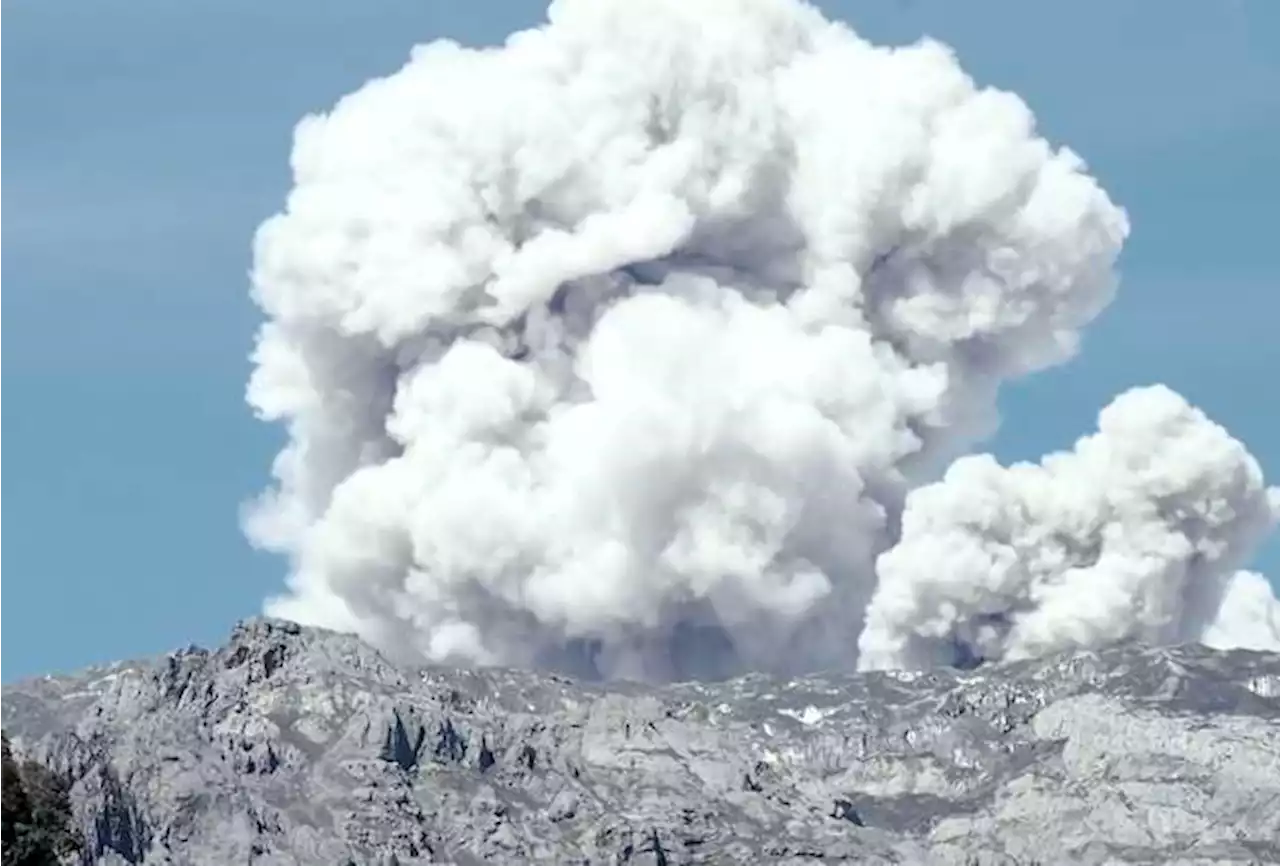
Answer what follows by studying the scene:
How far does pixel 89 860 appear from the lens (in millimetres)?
198875

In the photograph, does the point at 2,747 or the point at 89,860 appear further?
the point at 89,860

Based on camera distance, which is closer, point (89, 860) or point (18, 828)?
point (18, 828)

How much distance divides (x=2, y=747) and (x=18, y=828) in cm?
612

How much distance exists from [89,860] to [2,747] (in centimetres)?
7496

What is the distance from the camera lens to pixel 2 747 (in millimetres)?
124875

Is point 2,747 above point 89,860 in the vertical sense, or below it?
below

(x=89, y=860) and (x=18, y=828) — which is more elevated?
(x=89, y=860)

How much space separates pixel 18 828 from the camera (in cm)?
11912

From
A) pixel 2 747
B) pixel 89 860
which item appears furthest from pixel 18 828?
pixel 89 860

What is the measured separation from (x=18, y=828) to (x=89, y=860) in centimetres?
8055

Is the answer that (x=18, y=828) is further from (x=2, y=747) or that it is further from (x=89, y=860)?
(x=89, y=860)
